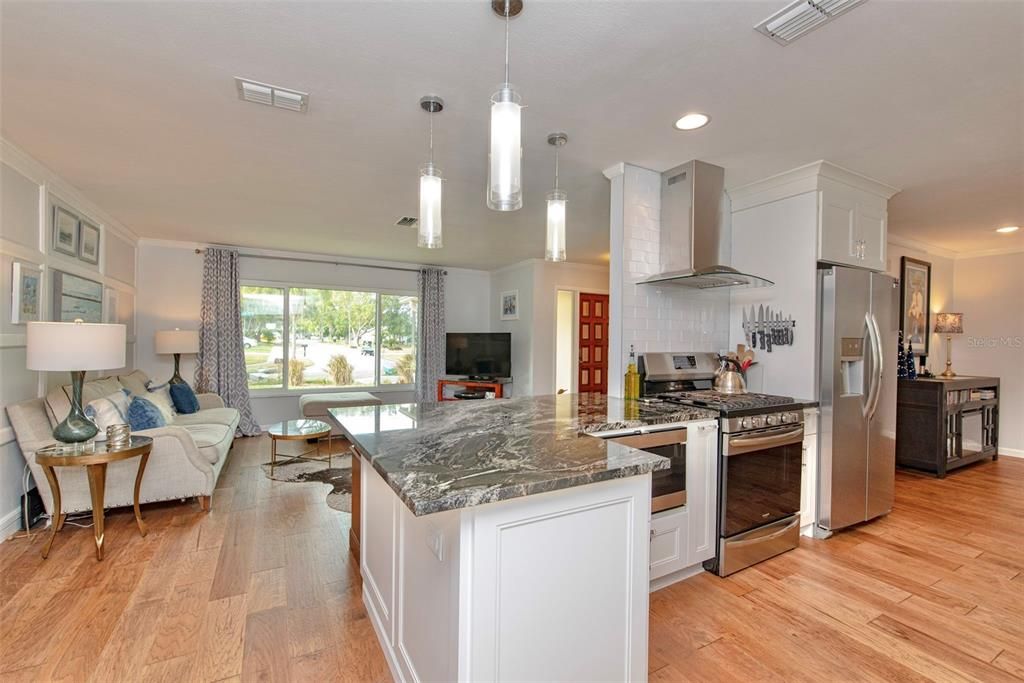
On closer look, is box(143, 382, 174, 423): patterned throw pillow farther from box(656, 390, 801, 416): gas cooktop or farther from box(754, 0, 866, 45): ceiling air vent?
box(754, 0, 866, 45): ceiling air vent

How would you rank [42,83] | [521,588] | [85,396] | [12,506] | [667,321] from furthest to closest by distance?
1. [85,396]
2. [667,321]
3. [12,506]
4. [42,83]
5. [521,588]

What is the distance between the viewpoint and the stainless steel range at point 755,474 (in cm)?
247

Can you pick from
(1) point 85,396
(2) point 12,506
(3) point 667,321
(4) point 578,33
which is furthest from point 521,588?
(1) point 85,396

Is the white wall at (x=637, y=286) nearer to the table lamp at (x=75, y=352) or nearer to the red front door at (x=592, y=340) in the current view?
the table lamp at (x=75, y=352)

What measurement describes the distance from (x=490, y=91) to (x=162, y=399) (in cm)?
418

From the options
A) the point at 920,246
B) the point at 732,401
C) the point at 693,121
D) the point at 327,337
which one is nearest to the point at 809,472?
the point at 732,401

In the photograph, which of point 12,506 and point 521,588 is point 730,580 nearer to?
point 521,588

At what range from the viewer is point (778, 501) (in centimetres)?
269

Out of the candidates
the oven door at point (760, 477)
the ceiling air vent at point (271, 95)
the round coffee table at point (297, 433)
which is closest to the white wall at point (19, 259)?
the round coffee table at point (297, 433)

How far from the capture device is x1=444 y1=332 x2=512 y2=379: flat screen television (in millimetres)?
6832

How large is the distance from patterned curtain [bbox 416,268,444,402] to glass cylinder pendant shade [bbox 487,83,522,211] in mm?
5599

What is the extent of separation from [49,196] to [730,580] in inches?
202

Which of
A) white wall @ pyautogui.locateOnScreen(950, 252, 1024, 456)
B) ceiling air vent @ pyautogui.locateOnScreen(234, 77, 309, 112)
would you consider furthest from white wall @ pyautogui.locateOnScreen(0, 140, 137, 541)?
white wall @ pyautogui.locateOnScreen(950, 252, 1024, 456)

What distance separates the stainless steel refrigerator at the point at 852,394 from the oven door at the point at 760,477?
0.32 metres
